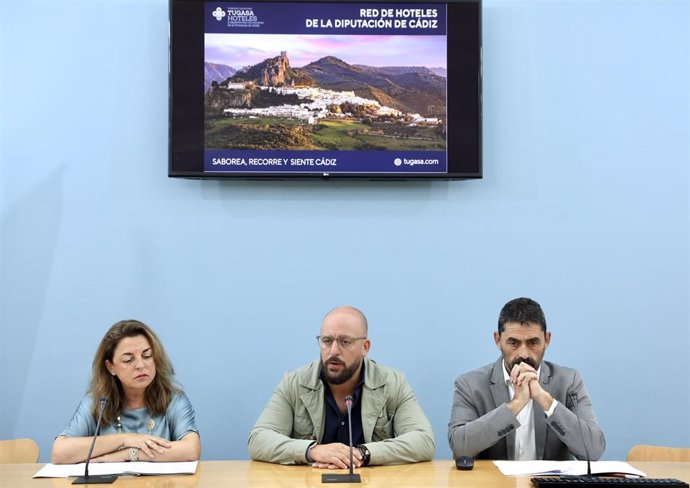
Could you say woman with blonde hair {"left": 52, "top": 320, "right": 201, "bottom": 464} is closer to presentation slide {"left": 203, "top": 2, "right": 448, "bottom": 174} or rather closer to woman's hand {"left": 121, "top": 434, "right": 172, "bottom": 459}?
woman's hand {"left": 121, "top": 434, "right": 172, "bottom": 459}

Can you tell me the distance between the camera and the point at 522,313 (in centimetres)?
395

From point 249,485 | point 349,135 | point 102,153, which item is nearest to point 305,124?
point 349,135

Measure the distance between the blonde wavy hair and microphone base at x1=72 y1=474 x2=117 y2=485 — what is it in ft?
1.85

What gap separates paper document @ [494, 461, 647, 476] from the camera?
342 cm

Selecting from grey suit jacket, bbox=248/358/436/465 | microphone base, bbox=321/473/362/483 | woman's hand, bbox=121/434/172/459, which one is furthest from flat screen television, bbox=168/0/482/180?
microphone base, bbox=321/473/362/483

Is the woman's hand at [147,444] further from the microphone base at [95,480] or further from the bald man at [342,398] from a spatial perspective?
the bald man at [342,398]

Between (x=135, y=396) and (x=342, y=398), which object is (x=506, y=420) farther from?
(x=135, y=396)

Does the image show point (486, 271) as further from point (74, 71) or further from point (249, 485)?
point (74, 71)

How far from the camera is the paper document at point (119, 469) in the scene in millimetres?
3393

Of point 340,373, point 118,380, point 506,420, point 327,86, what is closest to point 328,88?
point 327,86

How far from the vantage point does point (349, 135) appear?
14.9ft

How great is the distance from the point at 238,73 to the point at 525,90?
137 centimetres

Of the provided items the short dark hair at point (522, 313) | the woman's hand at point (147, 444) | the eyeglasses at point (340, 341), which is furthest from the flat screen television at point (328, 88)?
the woman's hand at point (147, 444)

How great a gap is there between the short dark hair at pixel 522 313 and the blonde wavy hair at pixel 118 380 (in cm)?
141
